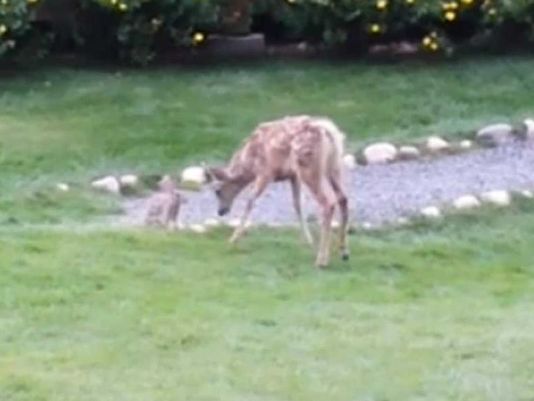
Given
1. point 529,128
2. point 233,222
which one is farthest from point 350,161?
point 233,222

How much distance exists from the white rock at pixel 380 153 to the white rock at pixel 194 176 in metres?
1.30

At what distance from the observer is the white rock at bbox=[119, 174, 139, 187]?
554 inches

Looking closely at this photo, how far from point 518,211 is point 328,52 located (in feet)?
19.4

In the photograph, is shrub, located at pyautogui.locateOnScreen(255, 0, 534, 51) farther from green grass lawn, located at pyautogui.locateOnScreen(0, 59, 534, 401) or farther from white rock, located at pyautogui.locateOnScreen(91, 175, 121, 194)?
white rock, located at pyautogui.locateOnScreen(91, 175, 121, 194)

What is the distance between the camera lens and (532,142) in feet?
51.5

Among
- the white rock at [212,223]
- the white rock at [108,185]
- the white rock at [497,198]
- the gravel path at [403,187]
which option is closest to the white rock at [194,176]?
the gravel path at [403,187]

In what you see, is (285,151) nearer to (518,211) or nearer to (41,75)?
(518,211)

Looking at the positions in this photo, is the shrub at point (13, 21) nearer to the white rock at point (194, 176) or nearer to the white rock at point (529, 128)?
the white rock at point (194, 176)

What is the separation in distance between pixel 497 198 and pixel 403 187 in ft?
3.00

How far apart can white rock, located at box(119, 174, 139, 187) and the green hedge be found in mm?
3641

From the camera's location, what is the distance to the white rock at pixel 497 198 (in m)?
13.3

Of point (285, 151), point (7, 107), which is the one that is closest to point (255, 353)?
point (285, 151)

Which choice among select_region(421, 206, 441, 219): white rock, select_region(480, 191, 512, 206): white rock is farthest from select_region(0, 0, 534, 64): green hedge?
select_region(421, 206, 441, 219): white rock

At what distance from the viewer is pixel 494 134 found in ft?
51.4
